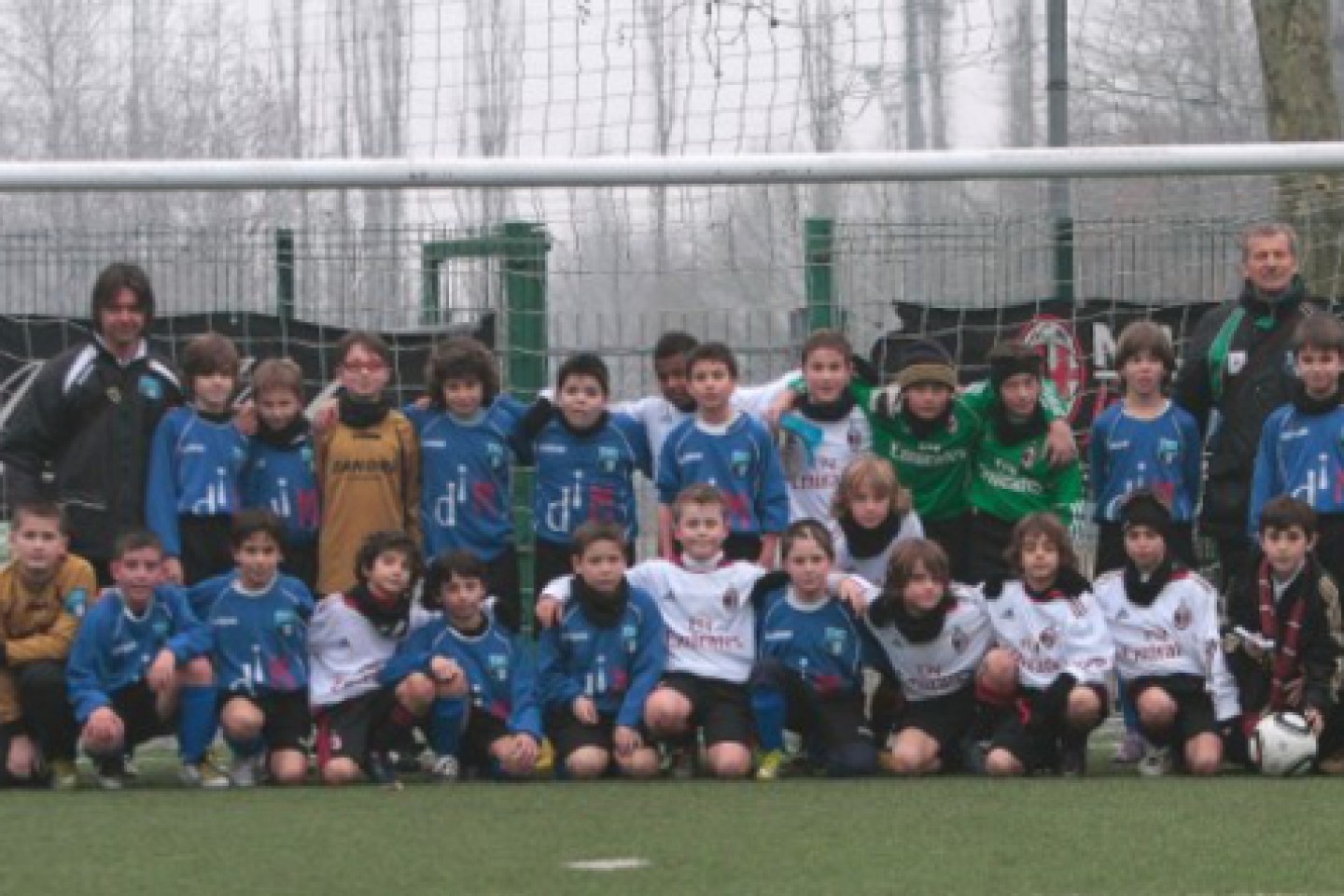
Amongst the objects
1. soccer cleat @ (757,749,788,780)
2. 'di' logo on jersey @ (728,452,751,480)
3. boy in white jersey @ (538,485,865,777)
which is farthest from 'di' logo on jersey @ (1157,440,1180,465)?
soccer cleat @ (757,749,788,780)

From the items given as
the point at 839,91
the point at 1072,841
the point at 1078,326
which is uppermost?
the point at 839,91

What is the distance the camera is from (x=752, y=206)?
11.6 meters

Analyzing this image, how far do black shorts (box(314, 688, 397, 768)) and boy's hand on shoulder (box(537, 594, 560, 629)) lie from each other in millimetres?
543

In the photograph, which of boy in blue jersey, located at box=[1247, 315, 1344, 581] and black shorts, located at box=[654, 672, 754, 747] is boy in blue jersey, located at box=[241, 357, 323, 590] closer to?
black shorts, located at box=[654, 672, 754, 747]

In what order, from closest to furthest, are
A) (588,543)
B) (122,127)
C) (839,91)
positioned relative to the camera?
(588,543)
(839,91)
(122,127)

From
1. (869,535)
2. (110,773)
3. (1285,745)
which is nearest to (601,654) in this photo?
(869,535)

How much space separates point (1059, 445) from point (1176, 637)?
0.82 meters

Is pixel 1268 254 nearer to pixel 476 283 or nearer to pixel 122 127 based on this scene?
pixel 476 283

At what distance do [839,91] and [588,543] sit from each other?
3043mm

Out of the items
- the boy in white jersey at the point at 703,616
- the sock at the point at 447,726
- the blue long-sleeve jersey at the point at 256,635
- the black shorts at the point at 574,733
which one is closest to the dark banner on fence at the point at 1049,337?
the boy in white jersey at the point at 703,616

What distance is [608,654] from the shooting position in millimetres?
9391

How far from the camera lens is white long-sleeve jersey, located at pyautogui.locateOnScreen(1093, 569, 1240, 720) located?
9320mm

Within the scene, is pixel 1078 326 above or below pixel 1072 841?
above

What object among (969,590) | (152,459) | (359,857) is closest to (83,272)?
(152,459)
